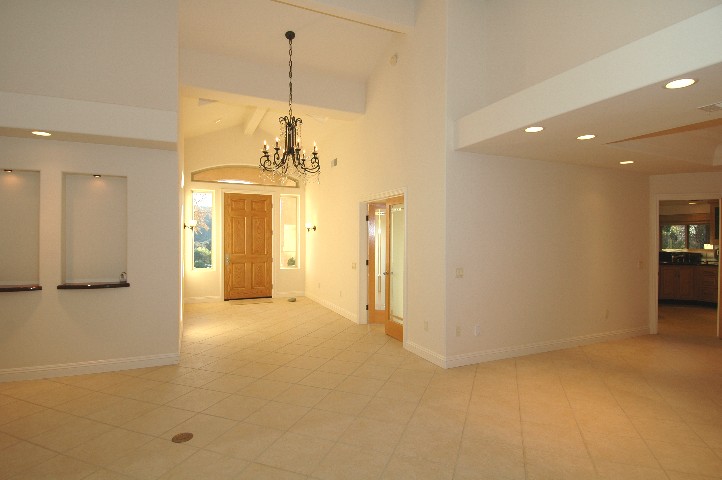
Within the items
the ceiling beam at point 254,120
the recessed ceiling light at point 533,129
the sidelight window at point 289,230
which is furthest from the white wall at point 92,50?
the sidelight window at point 289,230

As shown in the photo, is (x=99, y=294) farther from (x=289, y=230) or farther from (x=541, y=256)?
(x=289, y=230)

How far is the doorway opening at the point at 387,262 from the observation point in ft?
19.4

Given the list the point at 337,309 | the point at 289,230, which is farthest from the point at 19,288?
the point at 289,230

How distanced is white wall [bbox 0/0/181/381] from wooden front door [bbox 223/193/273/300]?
4.66m

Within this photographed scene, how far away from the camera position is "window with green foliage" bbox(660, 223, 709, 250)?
9.02 meters

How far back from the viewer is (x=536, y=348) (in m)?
5.16

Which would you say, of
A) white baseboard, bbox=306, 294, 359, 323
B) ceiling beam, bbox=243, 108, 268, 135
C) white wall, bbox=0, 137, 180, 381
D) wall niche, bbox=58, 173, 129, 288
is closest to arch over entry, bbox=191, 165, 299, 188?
ceiling beam, bbox=243, 108, 268, 135

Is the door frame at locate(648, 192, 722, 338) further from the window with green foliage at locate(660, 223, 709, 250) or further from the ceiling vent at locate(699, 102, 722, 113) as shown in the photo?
the ceiling vent at locate(699, 102, 722, 113)

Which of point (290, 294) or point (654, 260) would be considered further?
point (290, 294)

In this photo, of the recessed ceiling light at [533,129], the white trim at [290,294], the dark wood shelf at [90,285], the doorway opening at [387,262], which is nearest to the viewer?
the recessed ceiling light at [533,129]

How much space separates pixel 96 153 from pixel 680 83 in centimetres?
551

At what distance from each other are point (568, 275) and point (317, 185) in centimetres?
576

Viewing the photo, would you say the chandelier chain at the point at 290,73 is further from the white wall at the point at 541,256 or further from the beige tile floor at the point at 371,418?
the beige tile floor at the point at 371,418

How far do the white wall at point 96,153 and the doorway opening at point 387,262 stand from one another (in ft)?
10.1
